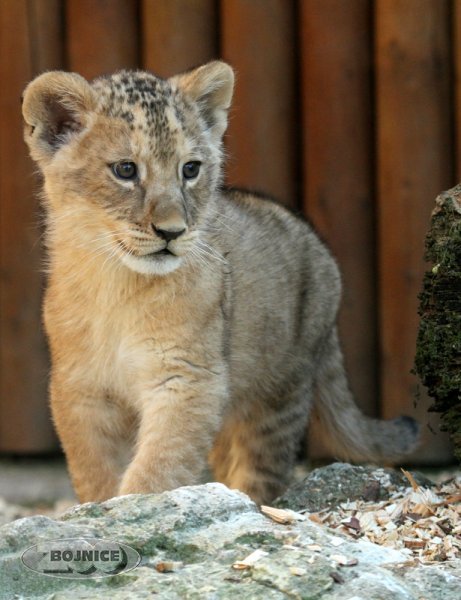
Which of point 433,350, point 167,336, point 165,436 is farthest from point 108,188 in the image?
point 433,350

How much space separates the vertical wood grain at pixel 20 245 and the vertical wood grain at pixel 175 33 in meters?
0.60

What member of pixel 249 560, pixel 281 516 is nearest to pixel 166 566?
pixel 249 560

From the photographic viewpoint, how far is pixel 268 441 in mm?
6766

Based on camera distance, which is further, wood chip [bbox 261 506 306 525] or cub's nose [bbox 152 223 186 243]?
cub's nose [bbox 152 223 186 243]

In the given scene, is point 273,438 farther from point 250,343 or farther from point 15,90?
point 15,90

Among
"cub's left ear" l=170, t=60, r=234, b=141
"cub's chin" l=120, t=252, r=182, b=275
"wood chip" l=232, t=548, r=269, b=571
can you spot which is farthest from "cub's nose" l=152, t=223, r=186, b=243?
"wood chip" l=232, t=548, r=269, b=571

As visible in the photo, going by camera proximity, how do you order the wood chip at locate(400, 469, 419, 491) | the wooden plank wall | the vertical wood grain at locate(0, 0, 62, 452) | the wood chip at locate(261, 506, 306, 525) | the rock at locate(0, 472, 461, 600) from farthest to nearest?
the vertical wood grain at locate(0, 0, 62, 452)
the wooden plank wall
the wood chip at locate(400, 469, 419, 491)
the wood chip at locate(261, 506, 306, 525)
the rock at locate(0, 472, 461, 600)

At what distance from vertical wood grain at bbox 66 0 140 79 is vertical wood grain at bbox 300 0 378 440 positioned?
3.54 ft

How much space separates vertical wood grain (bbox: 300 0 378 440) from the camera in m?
7.62

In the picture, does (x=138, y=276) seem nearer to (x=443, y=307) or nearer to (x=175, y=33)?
(x=443, y=307)

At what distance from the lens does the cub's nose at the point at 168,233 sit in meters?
5.00

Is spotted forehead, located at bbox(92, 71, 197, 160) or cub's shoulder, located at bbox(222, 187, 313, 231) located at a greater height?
spotted forehead, located at bbox(92, 71, 197, 160)

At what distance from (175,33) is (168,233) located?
10.1ft

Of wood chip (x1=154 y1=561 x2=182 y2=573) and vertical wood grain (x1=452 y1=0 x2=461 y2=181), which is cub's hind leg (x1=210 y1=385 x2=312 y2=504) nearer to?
vertical wood grain (x1=452 y1=0 x2=461 y2=181)
